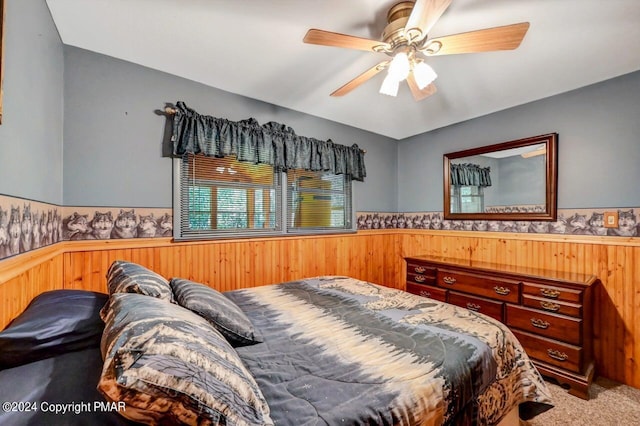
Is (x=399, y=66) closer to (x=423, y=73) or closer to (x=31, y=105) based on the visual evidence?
(x=423, y=73)

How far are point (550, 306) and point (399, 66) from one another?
2.21 meters

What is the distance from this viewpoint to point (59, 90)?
6.12ft

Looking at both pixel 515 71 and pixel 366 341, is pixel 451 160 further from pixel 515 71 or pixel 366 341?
pixel 366 341

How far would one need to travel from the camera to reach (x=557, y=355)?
2145 millimetres

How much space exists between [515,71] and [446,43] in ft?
3.87

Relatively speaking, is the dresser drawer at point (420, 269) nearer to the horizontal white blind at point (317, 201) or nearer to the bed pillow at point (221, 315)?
the horizontal white blind at point (317, 201)

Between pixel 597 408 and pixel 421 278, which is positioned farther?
pixel 421 278

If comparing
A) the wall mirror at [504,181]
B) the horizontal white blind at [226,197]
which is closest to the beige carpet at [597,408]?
the wall mirror at [504,181]

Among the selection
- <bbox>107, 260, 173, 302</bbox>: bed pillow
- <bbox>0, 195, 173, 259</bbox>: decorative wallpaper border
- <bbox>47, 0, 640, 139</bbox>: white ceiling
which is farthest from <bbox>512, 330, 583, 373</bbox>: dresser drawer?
<bbox>0, 195, 173, 259</bbox>: decorative wallpaper border

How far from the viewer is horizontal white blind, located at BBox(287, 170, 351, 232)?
126 inches

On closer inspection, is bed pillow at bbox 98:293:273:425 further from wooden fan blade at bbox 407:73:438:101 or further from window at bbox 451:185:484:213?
window at bbox 451:185:484:213

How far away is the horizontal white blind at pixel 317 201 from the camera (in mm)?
3189

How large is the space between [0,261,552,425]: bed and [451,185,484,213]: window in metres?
1.97

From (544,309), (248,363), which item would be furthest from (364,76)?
(544,309)
